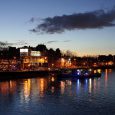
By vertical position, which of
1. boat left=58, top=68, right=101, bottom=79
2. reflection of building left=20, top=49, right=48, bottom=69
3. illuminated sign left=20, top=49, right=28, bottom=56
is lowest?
boat left=58, top=68, right=101, bottom=79

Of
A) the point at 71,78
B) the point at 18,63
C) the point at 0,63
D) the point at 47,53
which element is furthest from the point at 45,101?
the point at 47,53

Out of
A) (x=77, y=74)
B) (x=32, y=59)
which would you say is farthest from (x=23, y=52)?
(x=77, y=74)

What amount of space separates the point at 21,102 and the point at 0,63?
96270 millimetres

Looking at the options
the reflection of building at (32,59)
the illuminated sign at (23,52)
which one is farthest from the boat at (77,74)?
the illuminated sign at (23,52)

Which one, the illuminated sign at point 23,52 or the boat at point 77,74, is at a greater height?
the illuminated sign at point 23,52

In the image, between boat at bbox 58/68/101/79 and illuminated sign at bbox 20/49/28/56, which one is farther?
illuminated sign at bbox 20/49/28/56

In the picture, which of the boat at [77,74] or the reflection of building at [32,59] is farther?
the reflection of building at [32,59]

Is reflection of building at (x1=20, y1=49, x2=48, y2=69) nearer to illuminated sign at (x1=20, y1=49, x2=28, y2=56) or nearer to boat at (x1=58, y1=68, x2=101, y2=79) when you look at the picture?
illuminated sign at (x1=20, y1=49, x2=28, y2=56)

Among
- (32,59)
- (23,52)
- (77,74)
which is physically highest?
(23,52)

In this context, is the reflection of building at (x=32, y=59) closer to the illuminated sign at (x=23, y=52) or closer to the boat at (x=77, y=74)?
the illuminated sign at (x=23, y=52)

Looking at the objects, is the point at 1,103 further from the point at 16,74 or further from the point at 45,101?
the point at 16,74

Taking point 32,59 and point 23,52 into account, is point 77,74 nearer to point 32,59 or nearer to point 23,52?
point 32,59

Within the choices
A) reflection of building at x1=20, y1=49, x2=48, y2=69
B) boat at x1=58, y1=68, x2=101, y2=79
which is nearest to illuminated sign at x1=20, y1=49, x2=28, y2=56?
reflection of building at x1=20, y1=49, x2=48, y2=69

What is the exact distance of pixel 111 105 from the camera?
170 ft
